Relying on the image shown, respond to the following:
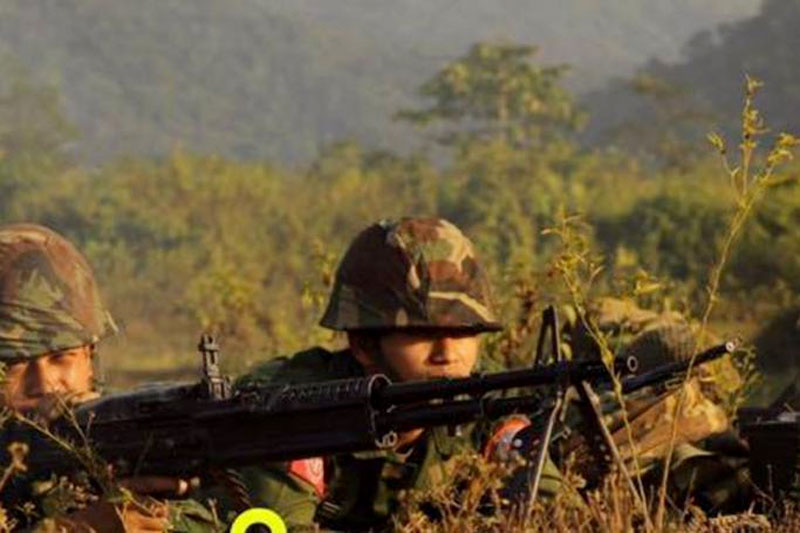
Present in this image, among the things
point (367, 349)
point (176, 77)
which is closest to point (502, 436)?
point (367, 349)

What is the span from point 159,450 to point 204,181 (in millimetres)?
43824

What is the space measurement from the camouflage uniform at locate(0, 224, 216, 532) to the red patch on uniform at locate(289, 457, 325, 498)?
112cm

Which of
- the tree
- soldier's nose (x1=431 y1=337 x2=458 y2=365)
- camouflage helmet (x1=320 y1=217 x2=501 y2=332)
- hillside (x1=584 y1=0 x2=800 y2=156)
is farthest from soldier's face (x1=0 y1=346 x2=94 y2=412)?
hillside (x1=584 y1=0 x2=800 y2=156)

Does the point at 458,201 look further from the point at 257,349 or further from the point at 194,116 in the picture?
the point at 194,116

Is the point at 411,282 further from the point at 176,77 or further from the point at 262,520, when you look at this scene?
the point at 176,77

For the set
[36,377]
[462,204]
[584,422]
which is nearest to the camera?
[584,422]

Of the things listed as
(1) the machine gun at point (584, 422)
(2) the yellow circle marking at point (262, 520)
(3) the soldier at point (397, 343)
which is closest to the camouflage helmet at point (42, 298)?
(3) the soldier at point (397, 343)

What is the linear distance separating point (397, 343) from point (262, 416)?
110 cm

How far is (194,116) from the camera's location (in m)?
169

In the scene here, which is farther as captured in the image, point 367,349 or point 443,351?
point 367,349

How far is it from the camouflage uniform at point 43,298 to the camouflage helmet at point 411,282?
0.91m

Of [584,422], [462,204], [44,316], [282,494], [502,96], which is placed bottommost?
[462,204]

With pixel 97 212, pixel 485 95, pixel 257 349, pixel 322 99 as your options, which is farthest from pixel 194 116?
pixel 257 349

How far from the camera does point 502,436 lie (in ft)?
17.3
